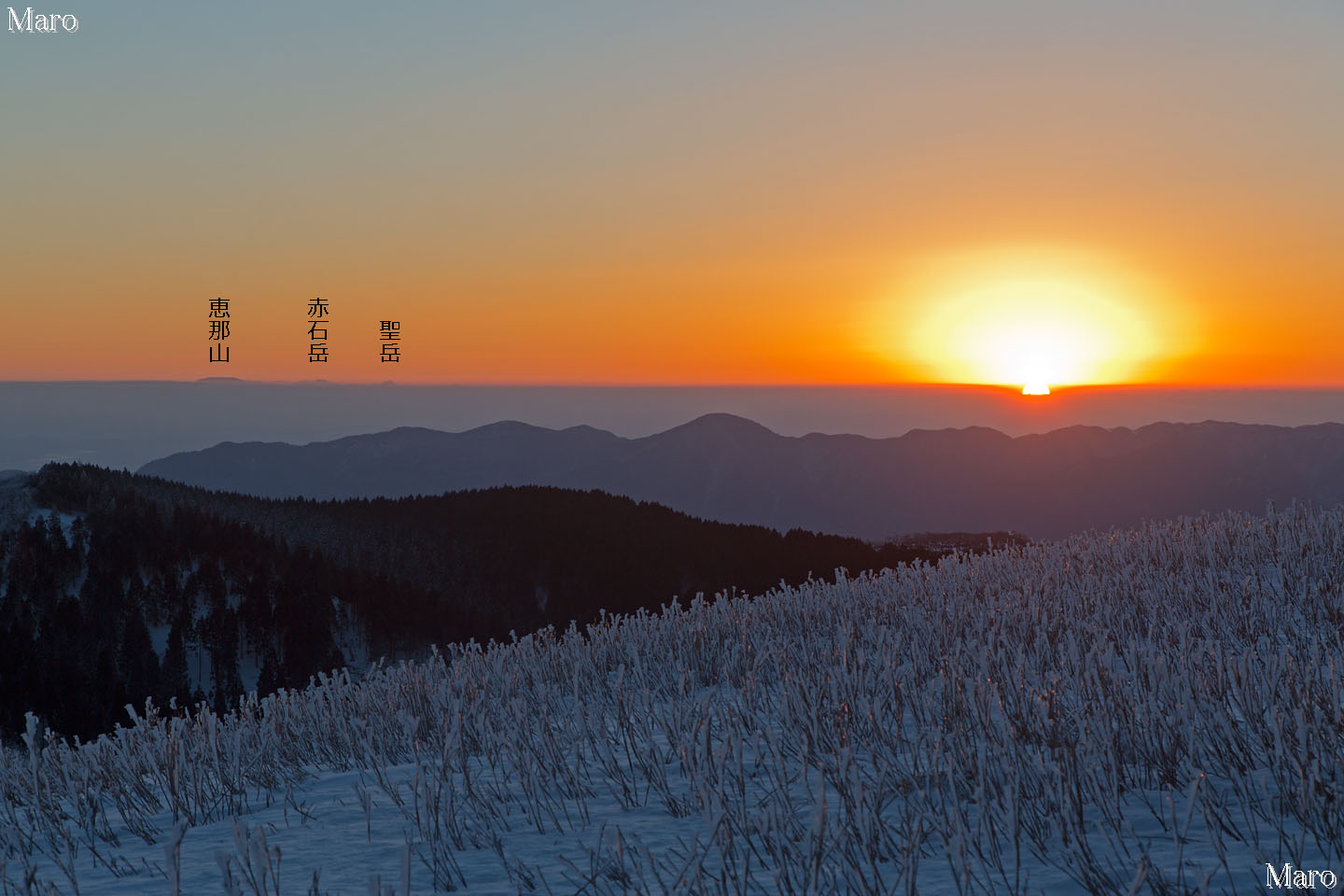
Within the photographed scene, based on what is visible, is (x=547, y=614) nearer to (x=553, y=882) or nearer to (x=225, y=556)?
(x=225, y=556)

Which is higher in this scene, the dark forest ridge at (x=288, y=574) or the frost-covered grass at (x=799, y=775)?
the frost-covered grass at (x=799, y=775)

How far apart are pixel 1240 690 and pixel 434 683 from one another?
15.9ft

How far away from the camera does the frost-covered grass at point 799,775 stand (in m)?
2.76

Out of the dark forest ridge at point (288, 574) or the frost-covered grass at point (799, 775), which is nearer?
the frost-covered grass at point (799, 775)

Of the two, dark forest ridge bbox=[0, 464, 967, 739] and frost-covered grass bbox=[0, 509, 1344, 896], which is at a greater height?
frost-covered grass bbox=[0, 509, 1344, 896]

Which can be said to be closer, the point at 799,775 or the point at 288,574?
the point at 799,775

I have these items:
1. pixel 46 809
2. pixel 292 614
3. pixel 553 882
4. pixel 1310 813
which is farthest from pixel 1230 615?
pixel 292 614

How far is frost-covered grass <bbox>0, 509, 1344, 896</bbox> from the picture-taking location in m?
2.76

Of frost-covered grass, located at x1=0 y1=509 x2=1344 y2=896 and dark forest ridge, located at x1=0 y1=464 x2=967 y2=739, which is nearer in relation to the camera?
frost-covered grass, located at x1=0 y1=509 x2=1344 y2=896

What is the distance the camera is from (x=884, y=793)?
3.48 meters

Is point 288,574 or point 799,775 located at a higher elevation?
point 799,775

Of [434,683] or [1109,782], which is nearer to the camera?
[1109,782]

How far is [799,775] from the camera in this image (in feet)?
12.0

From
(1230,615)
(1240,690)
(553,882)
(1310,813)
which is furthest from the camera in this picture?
(1230,615)
